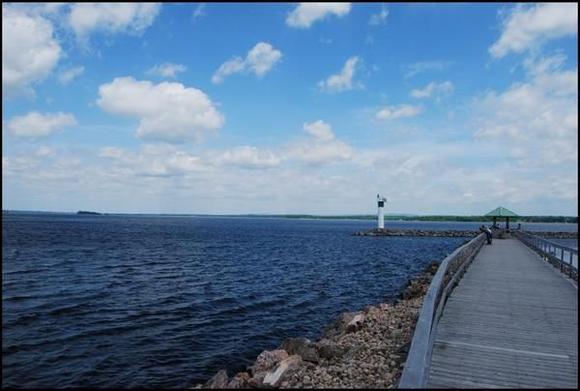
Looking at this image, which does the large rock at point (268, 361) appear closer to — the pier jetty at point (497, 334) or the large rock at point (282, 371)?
the large rock at point (282, 371)

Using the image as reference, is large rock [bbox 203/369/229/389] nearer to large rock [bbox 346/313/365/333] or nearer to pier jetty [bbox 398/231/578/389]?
large rock [bbox 346/313/365/333]

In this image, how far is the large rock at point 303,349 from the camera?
32.9 ft

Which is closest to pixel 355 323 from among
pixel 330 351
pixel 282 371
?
pixel 330 351

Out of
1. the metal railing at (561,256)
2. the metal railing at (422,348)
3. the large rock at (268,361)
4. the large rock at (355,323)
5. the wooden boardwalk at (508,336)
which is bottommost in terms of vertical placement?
the large rock at (268,361)

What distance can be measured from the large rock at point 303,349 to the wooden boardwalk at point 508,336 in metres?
2.89

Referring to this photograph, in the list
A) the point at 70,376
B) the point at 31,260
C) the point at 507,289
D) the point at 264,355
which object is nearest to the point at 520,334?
the point at 507,289

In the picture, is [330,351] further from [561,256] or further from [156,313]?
[561,256]

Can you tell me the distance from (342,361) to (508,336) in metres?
3.01

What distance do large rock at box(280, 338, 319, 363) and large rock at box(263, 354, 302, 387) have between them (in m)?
0.29

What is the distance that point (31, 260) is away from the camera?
3262cm

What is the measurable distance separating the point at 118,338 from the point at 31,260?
22.5 m

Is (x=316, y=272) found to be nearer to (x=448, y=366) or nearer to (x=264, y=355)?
(x=264, y=355)

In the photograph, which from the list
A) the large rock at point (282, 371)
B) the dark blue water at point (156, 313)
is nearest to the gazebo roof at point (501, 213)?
the dark blue water at point (156, 313)

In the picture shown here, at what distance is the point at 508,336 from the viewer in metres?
8.09
